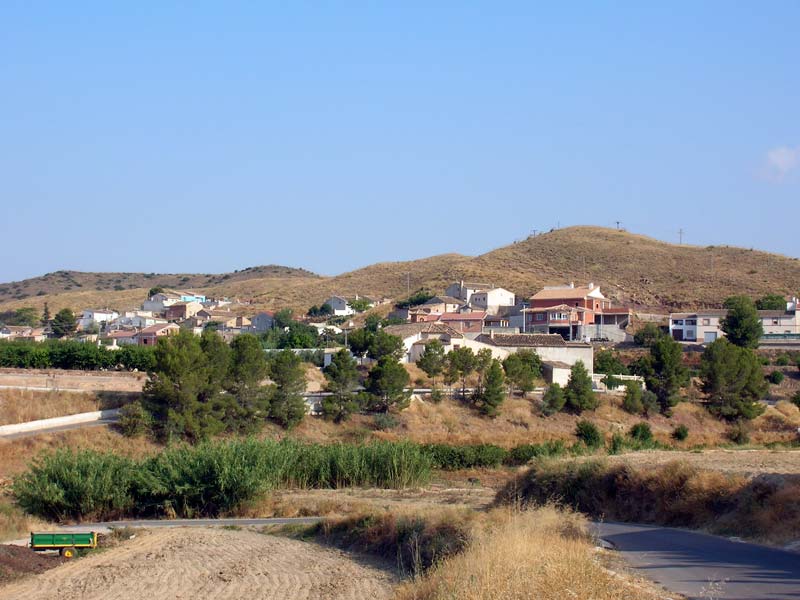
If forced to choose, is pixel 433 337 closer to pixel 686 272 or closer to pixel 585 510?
pixel 585 510

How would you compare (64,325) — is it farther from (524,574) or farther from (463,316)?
(524,574)

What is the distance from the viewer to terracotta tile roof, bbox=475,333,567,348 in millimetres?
64688

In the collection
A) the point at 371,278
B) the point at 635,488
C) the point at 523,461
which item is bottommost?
the point at 523,461

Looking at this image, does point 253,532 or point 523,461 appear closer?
point 253,532

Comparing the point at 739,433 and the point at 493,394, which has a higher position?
the point at 493,394

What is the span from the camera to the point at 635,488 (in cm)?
1869

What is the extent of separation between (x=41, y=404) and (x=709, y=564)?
40.8m

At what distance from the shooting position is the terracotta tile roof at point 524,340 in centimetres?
6469

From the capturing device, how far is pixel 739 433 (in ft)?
157

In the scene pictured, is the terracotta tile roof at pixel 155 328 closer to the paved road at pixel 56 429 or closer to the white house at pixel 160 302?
the white house at pixel 160 302

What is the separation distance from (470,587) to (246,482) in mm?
17381

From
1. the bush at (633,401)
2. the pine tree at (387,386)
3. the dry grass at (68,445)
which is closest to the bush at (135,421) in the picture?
the dry grass at (68,445)

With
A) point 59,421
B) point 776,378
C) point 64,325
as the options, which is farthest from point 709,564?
point 64,325

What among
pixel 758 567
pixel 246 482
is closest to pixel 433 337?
pixel 246 482
